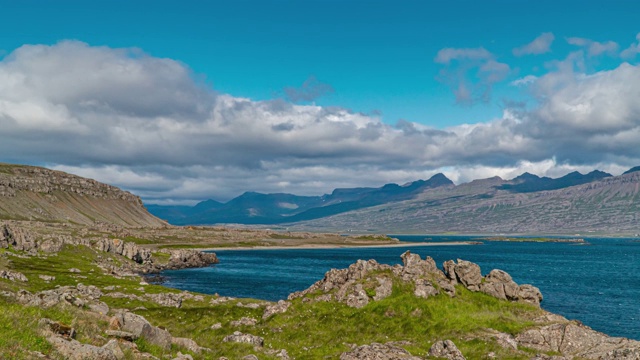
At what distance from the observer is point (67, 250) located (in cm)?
13700

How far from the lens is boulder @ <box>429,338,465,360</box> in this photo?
38056 millimetres

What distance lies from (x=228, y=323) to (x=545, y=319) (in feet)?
118

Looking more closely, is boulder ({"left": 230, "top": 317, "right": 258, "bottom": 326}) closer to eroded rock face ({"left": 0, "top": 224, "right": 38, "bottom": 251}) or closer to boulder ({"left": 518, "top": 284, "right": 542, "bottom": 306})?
boulder ({"left": 518, "top": 284, "right": 542, "bottom": 306})

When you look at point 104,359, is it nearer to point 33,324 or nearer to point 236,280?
point 33,324

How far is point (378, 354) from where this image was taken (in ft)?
114

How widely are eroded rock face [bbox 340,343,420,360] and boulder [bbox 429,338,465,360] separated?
4128 mm

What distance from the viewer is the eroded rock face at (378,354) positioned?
1361 inches

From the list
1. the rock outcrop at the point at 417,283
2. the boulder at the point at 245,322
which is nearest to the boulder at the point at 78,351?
the boulder at the point at 245,322

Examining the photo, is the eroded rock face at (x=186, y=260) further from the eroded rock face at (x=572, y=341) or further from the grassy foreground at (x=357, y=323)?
the eroded rock face at (x=572, y=341)

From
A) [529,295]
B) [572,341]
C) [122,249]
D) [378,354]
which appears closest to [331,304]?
[378,354]

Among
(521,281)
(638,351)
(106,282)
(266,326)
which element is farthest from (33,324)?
(521,281)

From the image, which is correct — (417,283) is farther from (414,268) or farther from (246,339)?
(246,339)

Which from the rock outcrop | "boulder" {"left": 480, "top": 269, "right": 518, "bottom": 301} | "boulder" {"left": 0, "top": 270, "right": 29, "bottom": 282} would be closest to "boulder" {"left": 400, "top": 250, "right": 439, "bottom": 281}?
the rock outcrop

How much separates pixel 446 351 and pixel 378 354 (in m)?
7.44
